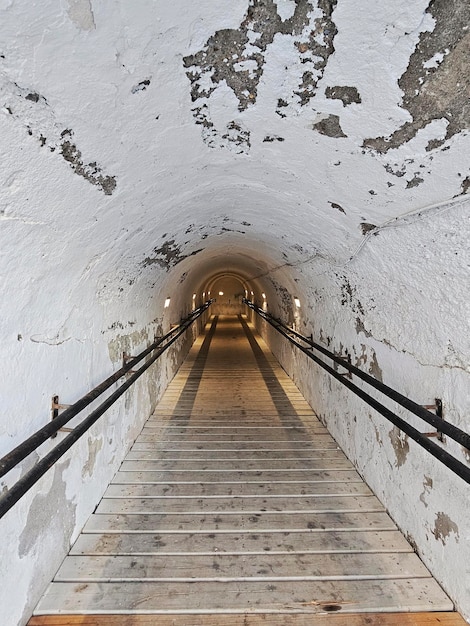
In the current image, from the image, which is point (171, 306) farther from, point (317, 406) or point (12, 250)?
point (12, 250)

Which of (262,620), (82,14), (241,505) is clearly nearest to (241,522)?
(241,505)

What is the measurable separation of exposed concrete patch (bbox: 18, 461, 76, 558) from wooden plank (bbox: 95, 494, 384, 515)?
397 millimetres

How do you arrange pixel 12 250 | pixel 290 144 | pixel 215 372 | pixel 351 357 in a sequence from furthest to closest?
pixel 215 372
pixel 351 357
pixel 290 144
pixel 12 250

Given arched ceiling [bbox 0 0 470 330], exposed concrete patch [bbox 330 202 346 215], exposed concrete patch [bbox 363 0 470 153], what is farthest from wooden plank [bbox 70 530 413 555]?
exposed concrete patch [bbox 363 0 470 153]

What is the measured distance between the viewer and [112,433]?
2.66 m

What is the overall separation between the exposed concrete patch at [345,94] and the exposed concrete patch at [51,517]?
81.9 inches

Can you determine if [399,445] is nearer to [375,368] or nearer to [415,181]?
[375,368]

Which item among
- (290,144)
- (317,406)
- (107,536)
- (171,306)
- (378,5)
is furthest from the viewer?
(171,306)

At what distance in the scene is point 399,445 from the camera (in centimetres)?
212

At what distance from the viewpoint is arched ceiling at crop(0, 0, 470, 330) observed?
0.85 meters

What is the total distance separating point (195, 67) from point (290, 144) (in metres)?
0.55

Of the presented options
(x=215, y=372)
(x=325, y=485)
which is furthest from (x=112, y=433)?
(x=215, y=372)

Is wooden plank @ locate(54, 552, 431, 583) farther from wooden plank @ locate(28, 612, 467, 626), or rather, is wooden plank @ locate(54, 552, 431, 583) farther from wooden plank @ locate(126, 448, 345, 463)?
wooden plank @ locate(126, 448, 345, 463)

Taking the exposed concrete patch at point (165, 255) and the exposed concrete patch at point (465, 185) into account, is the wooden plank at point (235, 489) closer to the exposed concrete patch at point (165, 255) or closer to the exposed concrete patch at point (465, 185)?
the exposed concrete patch at point (165, 255)
